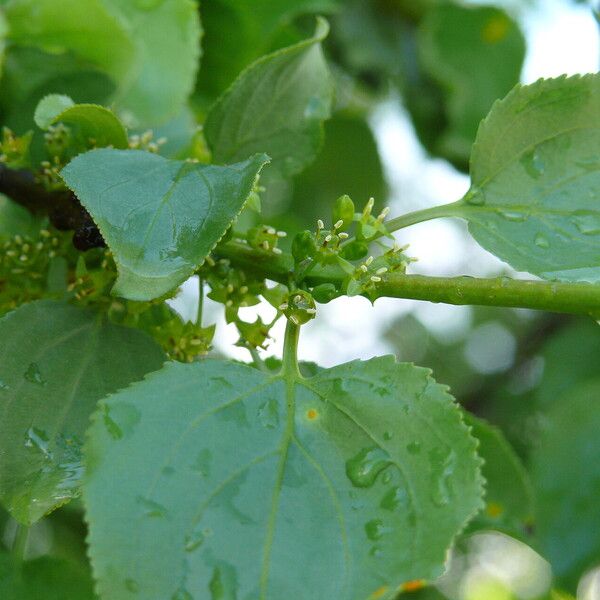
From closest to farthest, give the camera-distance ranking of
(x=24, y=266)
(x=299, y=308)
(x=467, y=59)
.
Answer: (x=299, y=308) → (x=24, y=266) → (x=467, y=59)

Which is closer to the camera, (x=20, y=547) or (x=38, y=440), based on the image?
(x=38, y=440)

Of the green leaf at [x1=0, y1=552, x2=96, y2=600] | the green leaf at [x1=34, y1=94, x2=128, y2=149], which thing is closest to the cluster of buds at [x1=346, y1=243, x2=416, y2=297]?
the green leaf at [x1=34, y1=94, x2=128, y2=149]

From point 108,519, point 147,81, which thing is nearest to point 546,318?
point 147,81

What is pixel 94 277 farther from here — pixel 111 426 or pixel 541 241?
pixel 541 241

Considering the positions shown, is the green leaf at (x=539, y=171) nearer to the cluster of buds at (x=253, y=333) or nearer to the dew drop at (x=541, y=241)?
the dew drop at (x=541, y=241)

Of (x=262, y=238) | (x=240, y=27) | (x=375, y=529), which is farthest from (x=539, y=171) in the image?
(x=240, y=27)

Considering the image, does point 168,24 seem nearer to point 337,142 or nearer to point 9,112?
point 9,112

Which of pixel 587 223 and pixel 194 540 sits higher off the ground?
pixel 587 223

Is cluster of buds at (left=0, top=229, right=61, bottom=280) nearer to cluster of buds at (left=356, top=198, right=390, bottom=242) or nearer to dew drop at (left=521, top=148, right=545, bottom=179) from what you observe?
cluster of buds at (left=356, top=198, right=390, bottom=242)
